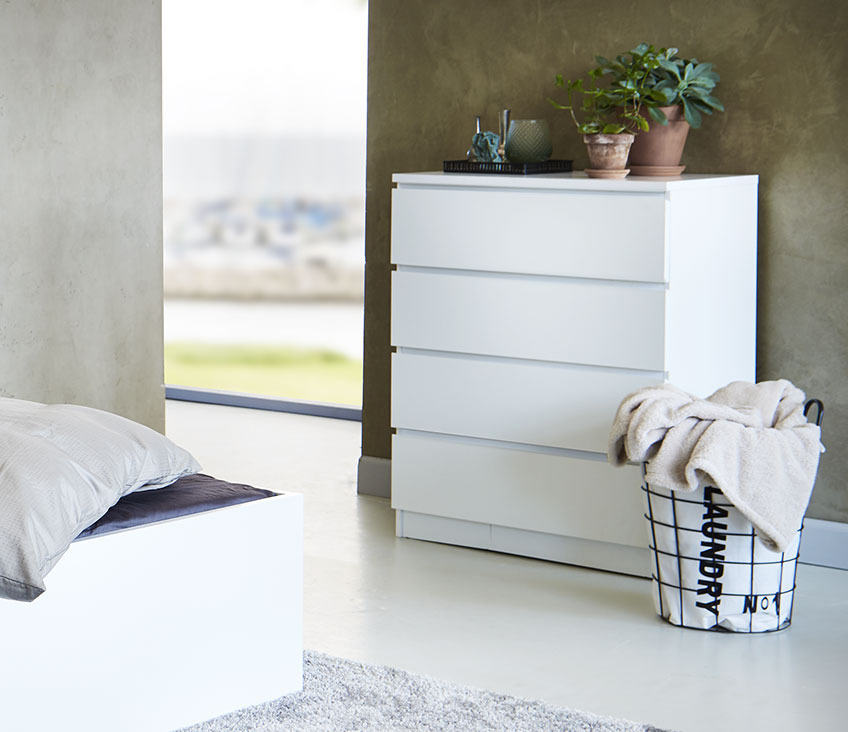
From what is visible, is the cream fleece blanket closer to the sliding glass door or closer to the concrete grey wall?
the concrete grey wall

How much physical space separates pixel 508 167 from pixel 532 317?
44cm

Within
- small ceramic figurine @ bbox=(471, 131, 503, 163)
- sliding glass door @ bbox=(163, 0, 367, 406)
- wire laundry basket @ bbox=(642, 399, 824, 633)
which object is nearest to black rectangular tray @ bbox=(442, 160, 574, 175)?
small ceramic figurine @ bbox=(471, 131, 503, 163)

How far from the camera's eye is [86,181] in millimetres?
3912

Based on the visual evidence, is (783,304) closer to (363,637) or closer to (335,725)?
Result: (363,637)

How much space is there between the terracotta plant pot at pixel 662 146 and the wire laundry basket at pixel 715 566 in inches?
36.9

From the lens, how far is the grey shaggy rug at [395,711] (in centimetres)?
231

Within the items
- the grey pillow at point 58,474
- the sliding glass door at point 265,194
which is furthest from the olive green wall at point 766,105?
the sliding glass door at point 265,194

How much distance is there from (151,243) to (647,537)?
6.33 feet

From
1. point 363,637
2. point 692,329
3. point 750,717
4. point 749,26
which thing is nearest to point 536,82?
point 749,26

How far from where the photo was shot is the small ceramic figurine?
3.52 metres

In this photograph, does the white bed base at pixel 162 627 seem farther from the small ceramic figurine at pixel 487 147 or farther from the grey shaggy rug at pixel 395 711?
the small ceramic figurine at pixel 487 147

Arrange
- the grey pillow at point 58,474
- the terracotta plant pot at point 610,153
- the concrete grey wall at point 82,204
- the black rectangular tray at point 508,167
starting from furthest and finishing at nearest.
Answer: the concrete grey wall at point 82,204, the black rectangular tray at point 508,167, the terracotta plant pot at point 610,153, the grey pillow at point 58,474

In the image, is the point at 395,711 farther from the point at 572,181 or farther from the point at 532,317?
the point at 572,181

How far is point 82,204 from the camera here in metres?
3.90
